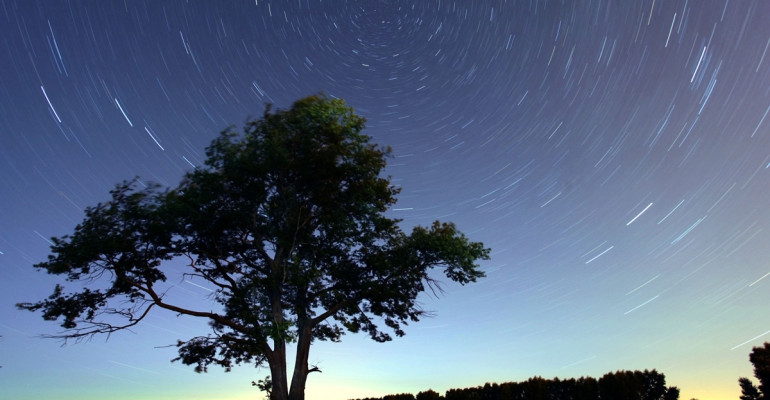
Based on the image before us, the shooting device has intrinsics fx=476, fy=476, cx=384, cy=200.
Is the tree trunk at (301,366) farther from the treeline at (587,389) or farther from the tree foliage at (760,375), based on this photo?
the tree foliage at (760,375)

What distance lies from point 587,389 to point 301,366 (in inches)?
465

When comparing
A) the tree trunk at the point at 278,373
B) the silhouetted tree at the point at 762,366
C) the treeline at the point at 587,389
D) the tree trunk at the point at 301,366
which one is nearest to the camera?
the silhouetted tree at the point at 762,366

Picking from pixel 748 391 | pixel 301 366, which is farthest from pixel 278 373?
pixel 748 391

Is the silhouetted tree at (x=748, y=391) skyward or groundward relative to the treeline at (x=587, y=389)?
groundward

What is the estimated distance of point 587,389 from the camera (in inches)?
607

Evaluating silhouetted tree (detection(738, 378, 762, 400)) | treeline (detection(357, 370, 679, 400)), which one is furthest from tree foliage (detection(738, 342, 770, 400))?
treeline (detection(357, 370, 679, 400))

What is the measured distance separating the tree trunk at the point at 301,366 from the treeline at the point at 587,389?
6911 mm

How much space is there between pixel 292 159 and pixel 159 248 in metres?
7.51

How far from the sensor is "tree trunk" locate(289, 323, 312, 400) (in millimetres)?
20625

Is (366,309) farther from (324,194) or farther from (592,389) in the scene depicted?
Answer: (592,389)

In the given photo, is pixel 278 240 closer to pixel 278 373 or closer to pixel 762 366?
pixel 278 373

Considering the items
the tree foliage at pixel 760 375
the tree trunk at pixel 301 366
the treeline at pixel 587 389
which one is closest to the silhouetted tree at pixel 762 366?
the tree foliage at pixel 760 375

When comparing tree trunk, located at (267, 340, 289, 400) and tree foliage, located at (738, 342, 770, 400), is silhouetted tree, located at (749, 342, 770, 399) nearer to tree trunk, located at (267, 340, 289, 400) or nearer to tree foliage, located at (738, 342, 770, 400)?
tree foliage, located at (738, 342, 770, 400)

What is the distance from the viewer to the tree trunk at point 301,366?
20.6 metres
